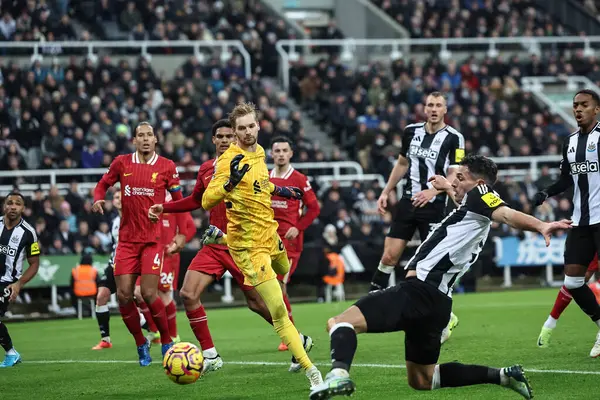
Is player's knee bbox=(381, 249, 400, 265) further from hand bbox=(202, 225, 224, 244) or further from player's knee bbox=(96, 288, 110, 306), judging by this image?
player's knee bbox=(96, 288, 110, 306)

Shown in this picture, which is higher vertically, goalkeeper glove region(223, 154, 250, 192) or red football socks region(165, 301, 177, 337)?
goalkeeper glove region(223, 154, 250, 192)

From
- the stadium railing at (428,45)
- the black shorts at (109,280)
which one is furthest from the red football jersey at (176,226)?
the stadium railing at (428,45)

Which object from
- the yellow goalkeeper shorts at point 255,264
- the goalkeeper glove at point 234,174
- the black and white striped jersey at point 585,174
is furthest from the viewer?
the black and white striped jersey at point 585,174

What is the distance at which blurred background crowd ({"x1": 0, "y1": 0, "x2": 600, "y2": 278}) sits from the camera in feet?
81.3

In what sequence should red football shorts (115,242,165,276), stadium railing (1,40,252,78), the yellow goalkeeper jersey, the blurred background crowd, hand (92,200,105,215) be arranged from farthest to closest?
stadium railing (1,40,252,78), the blurred background crowd, red football shorts (115,242,165,276), hand (92,200,105,215), the yellow goalkeeper jersey

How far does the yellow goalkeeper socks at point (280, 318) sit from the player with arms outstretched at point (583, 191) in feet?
10.2

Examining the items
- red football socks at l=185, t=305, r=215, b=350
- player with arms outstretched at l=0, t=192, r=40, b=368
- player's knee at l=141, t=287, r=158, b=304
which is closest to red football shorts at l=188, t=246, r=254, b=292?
red football socks at l=185, t=305, r=215, b=350

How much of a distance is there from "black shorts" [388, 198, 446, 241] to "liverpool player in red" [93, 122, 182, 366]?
264 cm

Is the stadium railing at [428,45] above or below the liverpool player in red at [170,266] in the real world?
above

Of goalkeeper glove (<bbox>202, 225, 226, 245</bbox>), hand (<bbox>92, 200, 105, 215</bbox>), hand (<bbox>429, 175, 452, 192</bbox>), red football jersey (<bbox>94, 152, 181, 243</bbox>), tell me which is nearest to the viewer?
hand (<bbox>429, 175, 452, 192</bbox>)

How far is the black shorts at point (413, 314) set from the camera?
7.46m

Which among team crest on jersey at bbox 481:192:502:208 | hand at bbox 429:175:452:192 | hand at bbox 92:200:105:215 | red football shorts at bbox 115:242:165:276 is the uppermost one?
hand at bbox 429:175:452:192

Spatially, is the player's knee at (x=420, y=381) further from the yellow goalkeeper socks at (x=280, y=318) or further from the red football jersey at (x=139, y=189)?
the red football jersey at (x=139, y=189)

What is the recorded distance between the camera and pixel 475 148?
29422 mm
